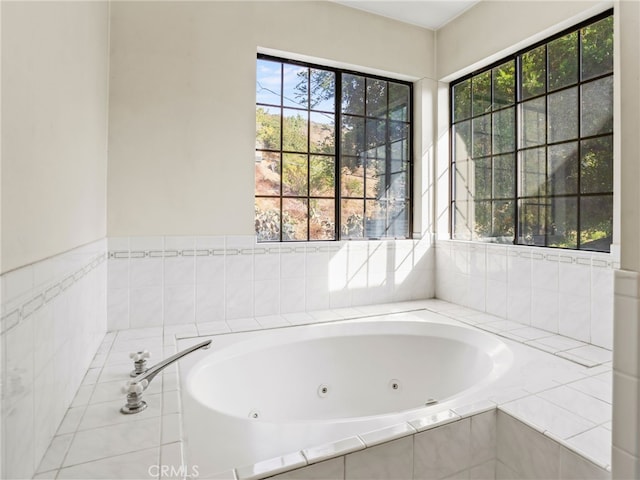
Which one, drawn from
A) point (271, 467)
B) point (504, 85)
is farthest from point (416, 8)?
point (271, 467)

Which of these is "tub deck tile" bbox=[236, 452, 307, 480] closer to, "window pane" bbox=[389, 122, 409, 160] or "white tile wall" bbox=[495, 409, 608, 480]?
"white tile wall" bbox=[495, 409, 608, 480]

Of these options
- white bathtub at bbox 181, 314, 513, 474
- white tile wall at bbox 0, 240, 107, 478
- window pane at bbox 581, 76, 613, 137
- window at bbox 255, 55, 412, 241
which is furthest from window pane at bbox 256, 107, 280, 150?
window pane at bbox 581, 76, 613, 137

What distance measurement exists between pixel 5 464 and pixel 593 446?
1594 millimetres

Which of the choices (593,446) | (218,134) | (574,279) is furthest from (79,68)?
(574,279)

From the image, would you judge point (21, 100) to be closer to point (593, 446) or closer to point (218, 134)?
point (218, 134)

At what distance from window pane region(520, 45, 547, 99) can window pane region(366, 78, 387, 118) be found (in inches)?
39.3

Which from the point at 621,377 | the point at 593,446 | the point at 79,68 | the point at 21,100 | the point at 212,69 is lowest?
the point at 593,446

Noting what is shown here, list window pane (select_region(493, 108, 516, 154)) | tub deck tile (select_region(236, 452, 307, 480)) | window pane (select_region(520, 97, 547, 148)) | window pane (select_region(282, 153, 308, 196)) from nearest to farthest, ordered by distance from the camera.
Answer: tub deck tile (select_region(236, 452, 307, 480)) → window pane (select_region(520, 97, 547, 148)) → window pane (select_region(493, 108, 516, 154)) → window pane (select_region(282, 153, 308, 196))

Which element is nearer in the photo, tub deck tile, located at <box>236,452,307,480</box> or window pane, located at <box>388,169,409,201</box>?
tub deck tile, located at <box>236,452,307,480</box>

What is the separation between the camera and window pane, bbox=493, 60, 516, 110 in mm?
2648

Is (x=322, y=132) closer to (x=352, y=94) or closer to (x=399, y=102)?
(x=352, y=94)

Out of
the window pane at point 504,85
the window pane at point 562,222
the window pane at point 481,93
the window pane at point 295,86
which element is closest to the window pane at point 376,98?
the window pane at point 295,86

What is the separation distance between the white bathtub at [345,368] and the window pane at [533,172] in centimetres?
102

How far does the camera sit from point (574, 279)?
2172 millimetres
